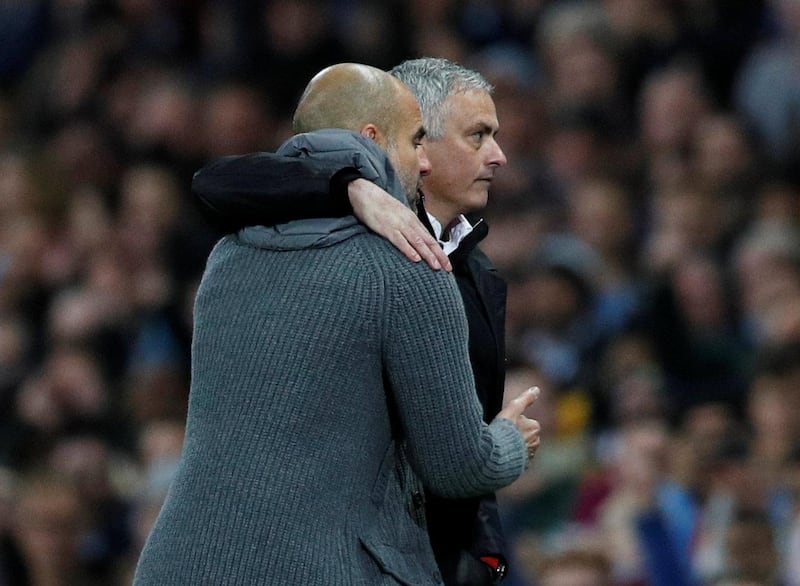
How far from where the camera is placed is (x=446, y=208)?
3221mm

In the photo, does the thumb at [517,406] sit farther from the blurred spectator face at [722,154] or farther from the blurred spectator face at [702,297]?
the blurred spectator face at [722,154]

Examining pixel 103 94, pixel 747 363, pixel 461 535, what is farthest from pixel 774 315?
pixel 103 94

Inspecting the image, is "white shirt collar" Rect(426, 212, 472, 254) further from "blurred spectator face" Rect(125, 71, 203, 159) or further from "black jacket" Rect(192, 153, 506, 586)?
"blurred spectator face" Rect(125, 71, 203, 159)

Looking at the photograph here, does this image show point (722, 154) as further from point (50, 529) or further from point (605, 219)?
point (50, 529)

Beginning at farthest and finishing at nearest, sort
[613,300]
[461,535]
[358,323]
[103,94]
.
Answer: [103,94]
[613,300]
[461,535]
[358,323]

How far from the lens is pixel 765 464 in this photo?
4.85m

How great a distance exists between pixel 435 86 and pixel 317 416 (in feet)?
2.85

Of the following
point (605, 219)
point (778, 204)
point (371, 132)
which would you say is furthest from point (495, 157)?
point (605, 219)

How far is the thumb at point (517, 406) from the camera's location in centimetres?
279

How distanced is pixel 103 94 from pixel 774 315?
189 inches

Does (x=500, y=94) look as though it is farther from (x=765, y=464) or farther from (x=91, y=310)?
(x=765, y=464)

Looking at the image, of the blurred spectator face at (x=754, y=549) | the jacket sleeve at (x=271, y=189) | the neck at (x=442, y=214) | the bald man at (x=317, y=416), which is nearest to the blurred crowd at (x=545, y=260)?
the blurred spectator face at (x=754, y=549)

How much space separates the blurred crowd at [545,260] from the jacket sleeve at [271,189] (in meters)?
1.69

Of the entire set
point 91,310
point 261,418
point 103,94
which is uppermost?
point 261,418
